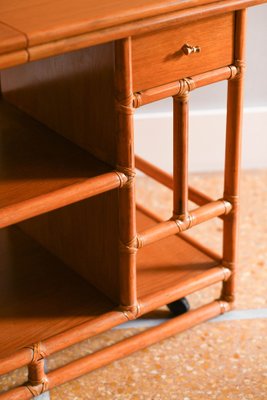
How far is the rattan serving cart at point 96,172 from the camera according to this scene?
1.35m

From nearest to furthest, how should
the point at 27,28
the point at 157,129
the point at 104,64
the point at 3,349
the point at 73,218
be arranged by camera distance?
the point at 27,28, the point at 104,64, the point at 3,349, the point at 73,218, the point at 157,129

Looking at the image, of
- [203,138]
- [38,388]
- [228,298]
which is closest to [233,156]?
[228,298]

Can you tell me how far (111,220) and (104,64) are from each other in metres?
0.30

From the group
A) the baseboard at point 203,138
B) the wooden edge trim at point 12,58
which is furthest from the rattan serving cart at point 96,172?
the baseboard at point 203,138

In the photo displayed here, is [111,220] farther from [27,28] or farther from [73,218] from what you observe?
[27,28]

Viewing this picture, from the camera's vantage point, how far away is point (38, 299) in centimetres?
164

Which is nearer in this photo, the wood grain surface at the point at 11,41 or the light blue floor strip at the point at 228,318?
the wood grain surface at the point at 11,41

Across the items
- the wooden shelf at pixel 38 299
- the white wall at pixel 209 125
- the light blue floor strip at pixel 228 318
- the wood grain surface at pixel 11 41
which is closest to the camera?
the wood grain surface at pixel 11 41

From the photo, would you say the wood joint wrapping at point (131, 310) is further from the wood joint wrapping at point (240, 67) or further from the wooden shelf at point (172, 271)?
the wood joint wrapping at point (240, 67)

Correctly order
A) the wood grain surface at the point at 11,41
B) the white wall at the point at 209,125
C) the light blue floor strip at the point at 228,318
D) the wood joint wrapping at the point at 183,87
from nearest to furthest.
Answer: the wood grain surface at the point at 11,41 < the wood joint wrapping at the point at 183,87 < the light blue floor strip at the point at 228,318 < the white wall at the point at 209,125

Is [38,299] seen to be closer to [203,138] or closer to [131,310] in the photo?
[131,310]

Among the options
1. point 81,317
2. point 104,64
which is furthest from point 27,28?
point 81,317

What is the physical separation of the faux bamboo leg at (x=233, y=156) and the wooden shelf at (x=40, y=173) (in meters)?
0.28

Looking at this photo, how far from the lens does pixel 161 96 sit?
144 cm
